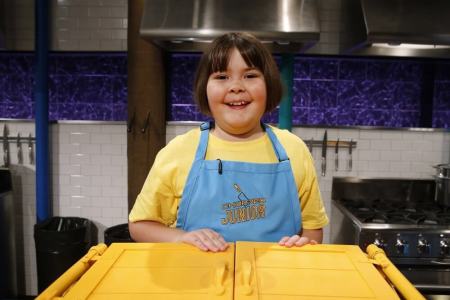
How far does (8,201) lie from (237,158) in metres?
2.74

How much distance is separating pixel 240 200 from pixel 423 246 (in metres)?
1.79

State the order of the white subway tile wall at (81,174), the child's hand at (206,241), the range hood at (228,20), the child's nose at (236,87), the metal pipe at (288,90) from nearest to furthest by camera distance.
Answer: the child's hand at (206,241)
the child's nose at (236,87)
the range hood at (228,20)
the metal pipe at (288,90)
the white subway tile wall at (81,174)

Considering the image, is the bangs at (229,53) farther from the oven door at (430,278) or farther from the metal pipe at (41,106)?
the metal pipe at (41,106)

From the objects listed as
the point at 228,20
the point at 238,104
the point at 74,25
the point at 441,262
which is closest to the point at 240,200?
the point at 238,104

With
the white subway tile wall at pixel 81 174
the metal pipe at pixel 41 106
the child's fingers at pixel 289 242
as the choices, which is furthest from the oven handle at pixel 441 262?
the metal pipe at pixel 41 106

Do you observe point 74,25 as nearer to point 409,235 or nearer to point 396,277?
point 409,235

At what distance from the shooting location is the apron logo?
128cm

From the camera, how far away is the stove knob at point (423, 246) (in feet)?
8.39

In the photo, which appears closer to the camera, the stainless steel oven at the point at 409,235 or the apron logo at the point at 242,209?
the apron logo at the point at 242,209

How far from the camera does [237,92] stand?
4.09 ft

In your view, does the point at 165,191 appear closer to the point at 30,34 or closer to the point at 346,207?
the point at 346,207

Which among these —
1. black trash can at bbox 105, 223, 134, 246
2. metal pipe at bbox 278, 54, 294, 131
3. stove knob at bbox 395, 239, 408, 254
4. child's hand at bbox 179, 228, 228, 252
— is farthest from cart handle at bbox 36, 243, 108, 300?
metal pipe at bbox 278, 54, 294, 131

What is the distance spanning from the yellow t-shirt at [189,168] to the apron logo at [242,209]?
135mm

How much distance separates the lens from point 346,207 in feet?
10.3
